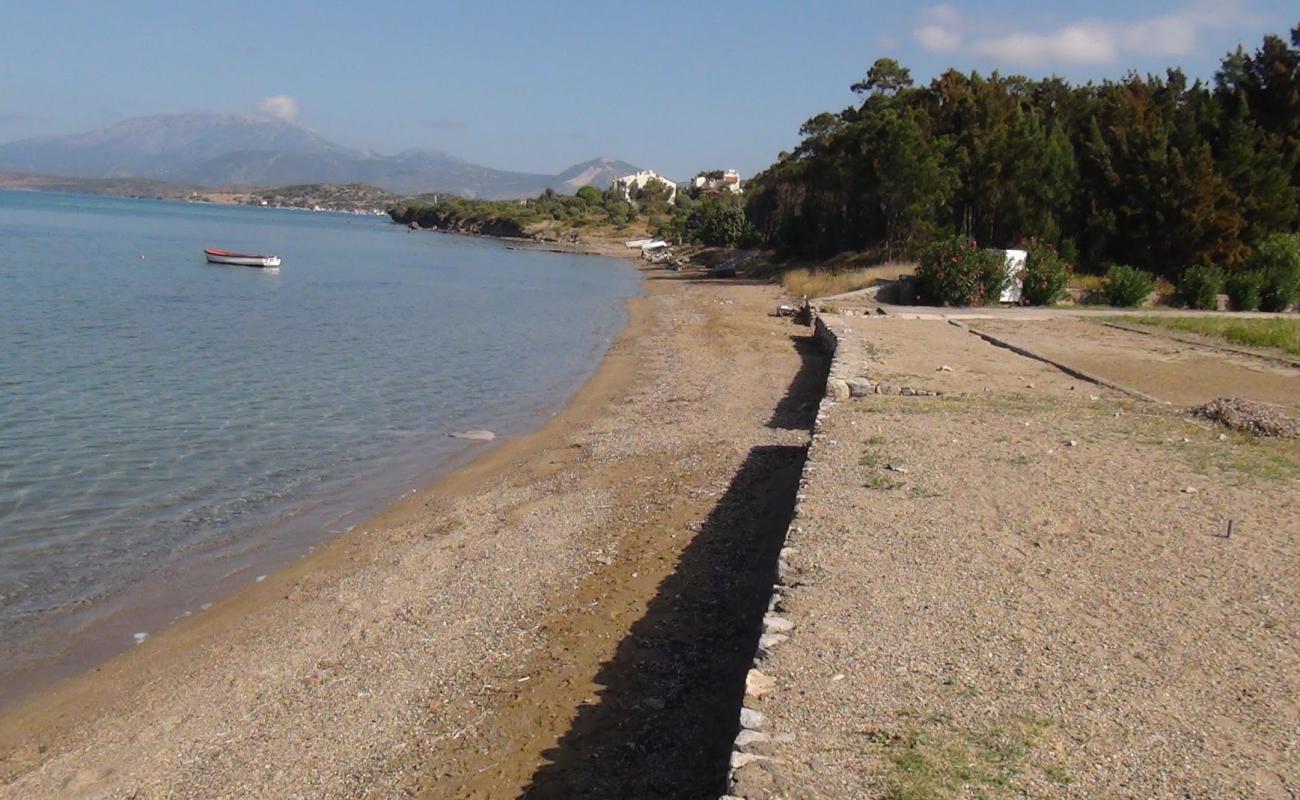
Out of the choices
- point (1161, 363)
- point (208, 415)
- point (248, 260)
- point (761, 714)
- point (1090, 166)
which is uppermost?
point (1090, 166)

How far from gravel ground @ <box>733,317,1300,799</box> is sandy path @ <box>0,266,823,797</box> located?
2.70ft

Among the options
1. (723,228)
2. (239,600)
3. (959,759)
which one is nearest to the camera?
(959,759)

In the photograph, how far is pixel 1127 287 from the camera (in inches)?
1045

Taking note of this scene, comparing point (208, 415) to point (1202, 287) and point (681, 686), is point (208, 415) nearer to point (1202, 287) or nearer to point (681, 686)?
point (681, 686)

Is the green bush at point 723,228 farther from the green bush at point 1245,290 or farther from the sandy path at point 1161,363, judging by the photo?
the sandy path at point 1161,363

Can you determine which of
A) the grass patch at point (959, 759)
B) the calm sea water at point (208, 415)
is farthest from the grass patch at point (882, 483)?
the calm sea water at point (208, 415)

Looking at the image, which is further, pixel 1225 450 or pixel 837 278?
pixel 837 278

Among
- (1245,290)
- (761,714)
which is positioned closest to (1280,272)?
(1245,290)

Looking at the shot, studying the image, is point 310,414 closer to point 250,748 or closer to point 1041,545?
point 250,748

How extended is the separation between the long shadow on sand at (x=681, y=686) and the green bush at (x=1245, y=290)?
22.9 meters

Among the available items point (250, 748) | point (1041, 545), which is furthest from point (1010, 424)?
point (250, 748)

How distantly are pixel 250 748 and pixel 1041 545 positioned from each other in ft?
16.8

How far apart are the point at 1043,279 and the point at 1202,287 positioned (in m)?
4.09

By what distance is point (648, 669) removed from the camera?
20.9 feet
